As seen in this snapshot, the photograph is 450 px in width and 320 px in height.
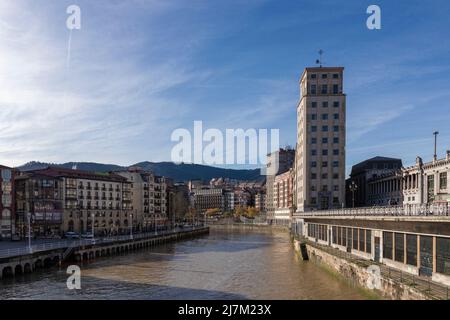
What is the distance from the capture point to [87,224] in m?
127

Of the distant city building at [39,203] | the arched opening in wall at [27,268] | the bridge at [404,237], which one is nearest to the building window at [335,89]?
the bridge at [404,237]

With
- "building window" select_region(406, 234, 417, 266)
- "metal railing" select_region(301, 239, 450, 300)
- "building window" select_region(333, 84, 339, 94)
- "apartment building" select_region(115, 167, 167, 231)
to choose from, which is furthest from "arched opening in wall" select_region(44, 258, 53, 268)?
"building window" select_region(333, 84, 339, 94)

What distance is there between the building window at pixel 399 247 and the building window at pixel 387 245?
175 cm

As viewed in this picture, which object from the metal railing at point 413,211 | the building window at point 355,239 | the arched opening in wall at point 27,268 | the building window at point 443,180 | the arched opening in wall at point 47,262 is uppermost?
→ the building window at point 443,180

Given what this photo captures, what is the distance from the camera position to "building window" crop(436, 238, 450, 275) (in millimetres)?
31875

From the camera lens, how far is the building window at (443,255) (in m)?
31.9

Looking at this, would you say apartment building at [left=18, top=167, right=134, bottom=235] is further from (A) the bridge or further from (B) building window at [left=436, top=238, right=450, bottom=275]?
(B) building window at [left=436, top=238, right=450, bottom=275]

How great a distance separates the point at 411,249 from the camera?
127 ft

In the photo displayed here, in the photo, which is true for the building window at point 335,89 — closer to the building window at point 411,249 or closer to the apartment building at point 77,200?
the apartment building at point 77,200

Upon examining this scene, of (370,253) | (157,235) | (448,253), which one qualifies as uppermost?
(448,253)

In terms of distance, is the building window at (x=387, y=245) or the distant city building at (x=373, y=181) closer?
the building window at (x=387, y=245)
